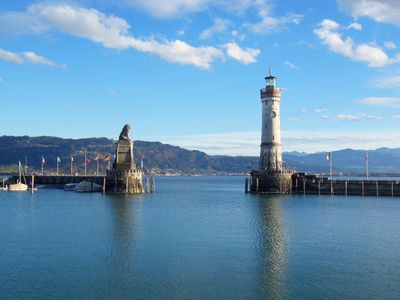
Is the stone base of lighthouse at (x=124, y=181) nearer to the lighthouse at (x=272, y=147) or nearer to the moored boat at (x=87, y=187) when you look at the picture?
the moored boat at (x=87, y=187)

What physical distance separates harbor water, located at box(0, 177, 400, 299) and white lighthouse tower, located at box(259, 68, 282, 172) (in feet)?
107

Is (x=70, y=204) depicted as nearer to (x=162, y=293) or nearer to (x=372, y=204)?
(x=372, y=204)

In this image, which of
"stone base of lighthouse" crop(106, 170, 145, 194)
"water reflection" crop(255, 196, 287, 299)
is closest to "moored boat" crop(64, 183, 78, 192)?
"stone base of lighthouse" crop(106, 170, 145, 194)

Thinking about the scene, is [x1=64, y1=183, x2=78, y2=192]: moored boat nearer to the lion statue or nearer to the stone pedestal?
the stone pedestal

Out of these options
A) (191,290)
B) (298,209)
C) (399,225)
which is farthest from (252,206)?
(191,290)

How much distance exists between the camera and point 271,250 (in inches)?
1955

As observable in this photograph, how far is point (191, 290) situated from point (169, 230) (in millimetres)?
27672

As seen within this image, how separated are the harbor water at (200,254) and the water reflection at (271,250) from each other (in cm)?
10

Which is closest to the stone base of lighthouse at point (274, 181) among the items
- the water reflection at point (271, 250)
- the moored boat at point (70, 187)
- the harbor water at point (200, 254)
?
the water reflection at point (271, 250)

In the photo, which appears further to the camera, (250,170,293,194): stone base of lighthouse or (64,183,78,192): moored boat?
(64,183,78,192): moored boat

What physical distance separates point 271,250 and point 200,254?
7649 millimetres

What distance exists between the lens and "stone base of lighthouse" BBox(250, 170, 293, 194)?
116 meters

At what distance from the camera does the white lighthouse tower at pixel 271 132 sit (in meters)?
115

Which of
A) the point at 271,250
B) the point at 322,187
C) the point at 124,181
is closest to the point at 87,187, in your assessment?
the point at 124,181
